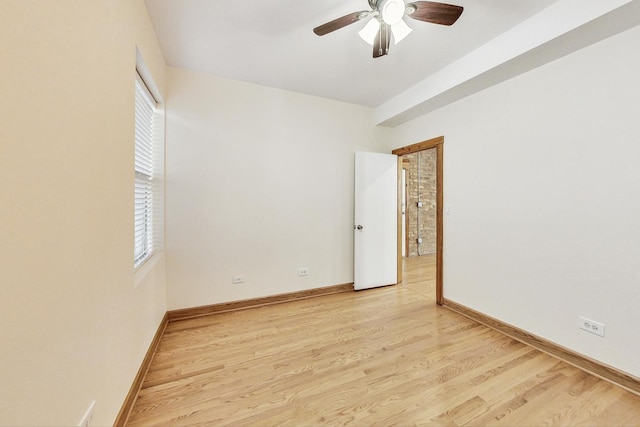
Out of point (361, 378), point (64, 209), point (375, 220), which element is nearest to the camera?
point (64, 209)

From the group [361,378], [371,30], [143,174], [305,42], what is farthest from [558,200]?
[143,174]

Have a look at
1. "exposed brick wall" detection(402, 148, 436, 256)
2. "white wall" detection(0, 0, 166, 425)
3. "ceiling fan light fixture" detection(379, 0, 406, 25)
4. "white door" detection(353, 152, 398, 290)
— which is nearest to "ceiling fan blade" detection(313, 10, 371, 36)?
"ceiling fan light fixture" detection(379, 0, 406, 25)

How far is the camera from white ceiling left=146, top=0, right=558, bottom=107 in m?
1.80

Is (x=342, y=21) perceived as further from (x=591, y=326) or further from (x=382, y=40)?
(x=591, y=326)

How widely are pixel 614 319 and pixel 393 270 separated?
2.25 m

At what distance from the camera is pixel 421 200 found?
19.7 feet

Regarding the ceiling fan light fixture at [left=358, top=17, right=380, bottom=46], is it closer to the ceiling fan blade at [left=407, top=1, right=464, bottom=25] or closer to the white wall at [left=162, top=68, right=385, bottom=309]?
the ceiling fan blade at [left=407, top=1, right=464, bottom=25]


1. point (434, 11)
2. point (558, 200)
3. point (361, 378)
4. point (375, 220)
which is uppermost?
point (434, 11)

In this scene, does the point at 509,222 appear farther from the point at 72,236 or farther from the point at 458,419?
the point at 72,236

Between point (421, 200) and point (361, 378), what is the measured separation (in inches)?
199

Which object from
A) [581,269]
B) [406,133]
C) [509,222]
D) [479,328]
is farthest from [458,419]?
[406,133]

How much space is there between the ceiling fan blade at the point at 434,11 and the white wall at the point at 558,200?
126 centimetres

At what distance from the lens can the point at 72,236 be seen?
0.94 m

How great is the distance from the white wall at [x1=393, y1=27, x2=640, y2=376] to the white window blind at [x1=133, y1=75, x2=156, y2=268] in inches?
128
